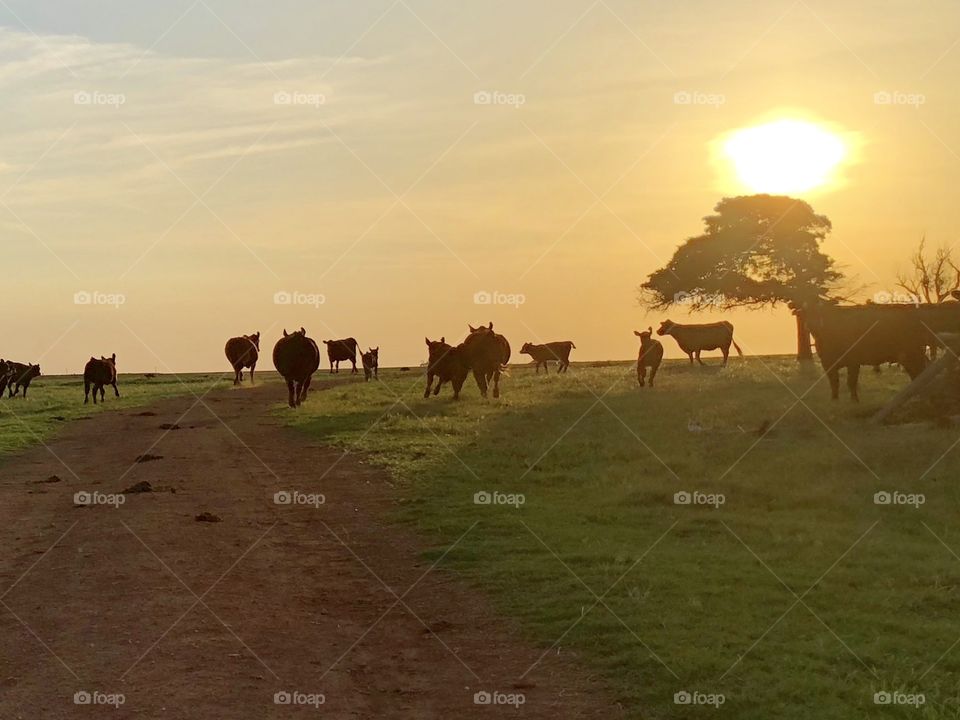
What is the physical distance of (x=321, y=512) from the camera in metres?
17.4

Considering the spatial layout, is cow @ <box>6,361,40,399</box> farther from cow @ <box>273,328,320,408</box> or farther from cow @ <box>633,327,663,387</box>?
cow @ <box>633,327,663,387</box>

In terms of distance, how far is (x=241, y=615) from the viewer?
11359 mm

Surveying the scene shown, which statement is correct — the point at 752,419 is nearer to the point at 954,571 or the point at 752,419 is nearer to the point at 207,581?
the point at 954,571

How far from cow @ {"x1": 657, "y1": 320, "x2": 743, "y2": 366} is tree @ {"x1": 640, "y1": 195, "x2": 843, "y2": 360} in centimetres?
456

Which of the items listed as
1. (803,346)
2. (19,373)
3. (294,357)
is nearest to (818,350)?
(294,357)

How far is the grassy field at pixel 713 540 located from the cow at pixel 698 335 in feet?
76.1

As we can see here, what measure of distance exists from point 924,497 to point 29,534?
43.3ft

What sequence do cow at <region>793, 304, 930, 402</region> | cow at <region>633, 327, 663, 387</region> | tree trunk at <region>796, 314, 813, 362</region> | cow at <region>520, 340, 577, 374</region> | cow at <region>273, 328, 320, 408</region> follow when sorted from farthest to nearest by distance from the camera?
1. cow at <region>520, 340, 577, 374</region>
2. tree trunk at <region>796, 314, 813, 362</region>
3. cow at <region>633, 327, 663, 387</region>
4. cow at <region>273, 328, 320, 408</region>
5. cow at <region>793, 304, 930, 402</region>

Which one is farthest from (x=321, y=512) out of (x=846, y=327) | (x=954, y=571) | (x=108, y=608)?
(x=846, y=327)

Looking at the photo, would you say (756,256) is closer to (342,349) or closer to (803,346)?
(803,346)

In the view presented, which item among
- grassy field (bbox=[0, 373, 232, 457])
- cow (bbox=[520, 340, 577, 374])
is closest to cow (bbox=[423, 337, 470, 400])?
grassy field (bbox=[0, 373, 232, 457])

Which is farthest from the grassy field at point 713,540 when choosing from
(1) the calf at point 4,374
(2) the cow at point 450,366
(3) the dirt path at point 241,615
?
(1) the calf at point 4,374

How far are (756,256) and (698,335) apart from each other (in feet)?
23.0

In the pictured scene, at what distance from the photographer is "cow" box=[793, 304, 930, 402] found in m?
31.5
